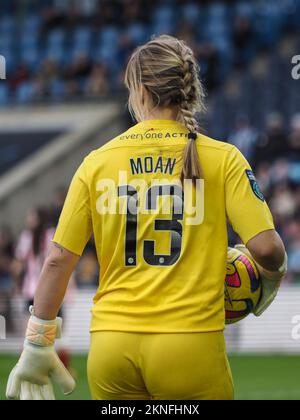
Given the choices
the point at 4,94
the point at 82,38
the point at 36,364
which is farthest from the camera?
the point at 82,38

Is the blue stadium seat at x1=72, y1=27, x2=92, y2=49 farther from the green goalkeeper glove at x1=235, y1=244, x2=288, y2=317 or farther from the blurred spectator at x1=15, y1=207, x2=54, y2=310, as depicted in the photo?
the green goalkeeper glove at x1=235, y1=244, x2=288, y2=317

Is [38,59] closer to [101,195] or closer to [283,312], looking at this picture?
[283,312]

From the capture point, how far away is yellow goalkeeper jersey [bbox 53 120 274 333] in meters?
4.65

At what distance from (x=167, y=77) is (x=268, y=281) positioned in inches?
36.0

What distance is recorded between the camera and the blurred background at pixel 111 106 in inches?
678

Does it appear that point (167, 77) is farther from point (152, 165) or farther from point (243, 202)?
point (243, 202)

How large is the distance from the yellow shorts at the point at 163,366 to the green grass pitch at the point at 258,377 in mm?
6003

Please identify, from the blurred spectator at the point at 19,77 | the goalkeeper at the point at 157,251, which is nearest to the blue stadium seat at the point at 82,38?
the blurred spectator at the point at 19,77

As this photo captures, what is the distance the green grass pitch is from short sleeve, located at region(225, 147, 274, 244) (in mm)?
6055

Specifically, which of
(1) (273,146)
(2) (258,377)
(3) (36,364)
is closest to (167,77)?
(3) (36,364)

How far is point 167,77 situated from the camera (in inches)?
188

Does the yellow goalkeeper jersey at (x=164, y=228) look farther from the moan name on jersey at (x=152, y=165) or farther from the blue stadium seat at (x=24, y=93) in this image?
the blue stadium seat at (x=24, y=93)

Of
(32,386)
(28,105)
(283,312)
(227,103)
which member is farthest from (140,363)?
(28,105)

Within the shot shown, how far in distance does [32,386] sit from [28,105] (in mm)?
20328
